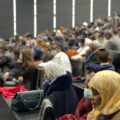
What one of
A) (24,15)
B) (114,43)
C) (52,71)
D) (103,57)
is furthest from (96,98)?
(24,15)

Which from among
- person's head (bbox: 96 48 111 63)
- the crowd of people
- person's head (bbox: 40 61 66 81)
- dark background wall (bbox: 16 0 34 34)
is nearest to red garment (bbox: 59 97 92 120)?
the crowd of people

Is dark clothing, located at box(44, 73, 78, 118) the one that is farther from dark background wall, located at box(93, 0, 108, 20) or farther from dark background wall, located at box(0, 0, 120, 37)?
dark background wall, located at box(93, 0, 108, 20)

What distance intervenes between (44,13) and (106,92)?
1953cm

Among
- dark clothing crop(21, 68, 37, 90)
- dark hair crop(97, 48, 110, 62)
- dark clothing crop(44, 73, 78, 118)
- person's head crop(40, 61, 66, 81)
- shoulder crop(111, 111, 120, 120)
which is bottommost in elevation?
dark clothing crop(21, 68, 37, 90)

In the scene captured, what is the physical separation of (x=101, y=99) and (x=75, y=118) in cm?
111

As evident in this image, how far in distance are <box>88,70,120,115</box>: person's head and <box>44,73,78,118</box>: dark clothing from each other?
180 centimetres

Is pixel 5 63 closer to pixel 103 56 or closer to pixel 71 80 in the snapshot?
pixel 103 56

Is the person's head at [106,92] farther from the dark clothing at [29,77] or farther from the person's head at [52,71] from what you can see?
the dark clothing at [29,77]

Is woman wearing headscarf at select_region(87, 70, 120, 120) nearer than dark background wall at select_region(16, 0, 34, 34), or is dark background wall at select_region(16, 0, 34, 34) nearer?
woman wearing headscarf at select_region(87, 70, 120, 120)

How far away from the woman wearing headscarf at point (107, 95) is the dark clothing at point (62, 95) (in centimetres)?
180

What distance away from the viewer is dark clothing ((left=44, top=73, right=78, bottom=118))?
466cm

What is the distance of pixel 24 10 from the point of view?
860 inches

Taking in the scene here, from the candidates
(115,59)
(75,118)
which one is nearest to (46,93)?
(75,118)


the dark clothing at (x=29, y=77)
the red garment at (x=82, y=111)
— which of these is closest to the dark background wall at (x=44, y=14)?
the dark clothing at (x=29, y=77)
